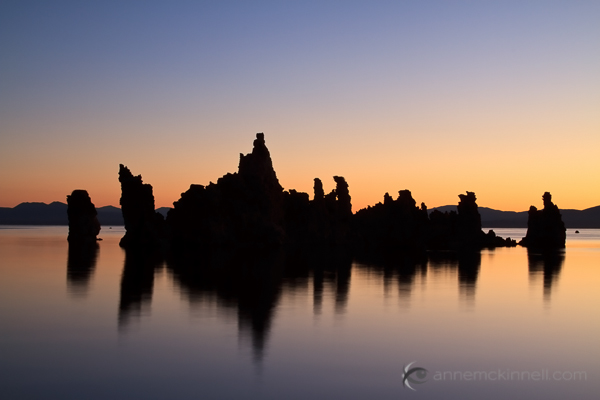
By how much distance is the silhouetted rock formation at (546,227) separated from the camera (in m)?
87.4

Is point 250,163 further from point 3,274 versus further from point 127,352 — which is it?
point 127,352

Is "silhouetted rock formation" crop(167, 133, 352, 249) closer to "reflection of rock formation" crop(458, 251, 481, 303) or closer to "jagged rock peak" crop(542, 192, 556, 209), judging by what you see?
"reflection of rock formation" crop(458, 251, 481, 303)

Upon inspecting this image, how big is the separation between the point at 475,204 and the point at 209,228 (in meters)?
40.9

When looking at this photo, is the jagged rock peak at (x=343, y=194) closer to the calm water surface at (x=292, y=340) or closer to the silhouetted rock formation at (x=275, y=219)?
the silhouetted rock formation at (x=275, y=219)

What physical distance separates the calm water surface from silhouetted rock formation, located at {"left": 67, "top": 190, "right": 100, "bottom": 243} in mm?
59715

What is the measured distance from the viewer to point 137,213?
242 feet

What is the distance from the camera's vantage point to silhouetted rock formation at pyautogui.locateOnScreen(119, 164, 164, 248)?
73750 mm

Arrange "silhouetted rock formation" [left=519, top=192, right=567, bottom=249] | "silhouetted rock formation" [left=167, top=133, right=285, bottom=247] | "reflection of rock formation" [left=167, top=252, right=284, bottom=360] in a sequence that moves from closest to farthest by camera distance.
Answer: "reflection of rock formation" [left=167, top=252, right=284, bottom=360] → "silhouetted rock formation" [left=167, top=133, right=285, bottom=247] → "silhouetted rock formation" [left=519, top=192, right=567, bottom=249]

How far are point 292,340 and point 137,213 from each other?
6281 centimetres

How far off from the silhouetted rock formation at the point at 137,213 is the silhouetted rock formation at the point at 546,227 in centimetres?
5690

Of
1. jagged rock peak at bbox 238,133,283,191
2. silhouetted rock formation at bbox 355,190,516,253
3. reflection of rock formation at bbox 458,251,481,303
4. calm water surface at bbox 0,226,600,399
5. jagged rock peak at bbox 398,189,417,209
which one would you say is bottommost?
reflection of rock formation at bbox 458,251,481,303

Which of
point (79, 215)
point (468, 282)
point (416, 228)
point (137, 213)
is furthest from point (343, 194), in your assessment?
point (468, 282)

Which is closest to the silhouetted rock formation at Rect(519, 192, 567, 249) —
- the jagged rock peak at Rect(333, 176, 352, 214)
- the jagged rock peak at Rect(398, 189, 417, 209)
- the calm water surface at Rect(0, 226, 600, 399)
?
the jagged rock peak at Rect(398, 189, 417, 209)

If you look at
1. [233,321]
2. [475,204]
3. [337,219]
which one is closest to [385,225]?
[337,219]
